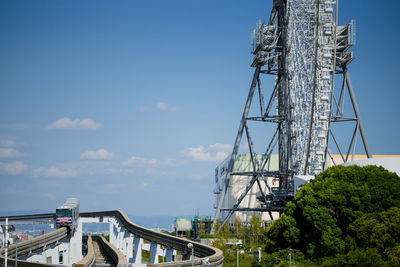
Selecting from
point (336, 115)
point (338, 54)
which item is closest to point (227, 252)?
point (336, 115)

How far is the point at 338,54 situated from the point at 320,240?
3875cm

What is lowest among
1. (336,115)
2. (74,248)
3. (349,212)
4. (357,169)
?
(74,248)

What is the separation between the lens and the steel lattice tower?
5791 centimetres

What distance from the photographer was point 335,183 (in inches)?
1827

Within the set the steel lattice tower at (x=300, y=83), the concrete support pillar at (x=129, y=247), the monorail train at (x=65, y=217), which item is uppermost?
the steel lattice tower at (x=300, y=83)

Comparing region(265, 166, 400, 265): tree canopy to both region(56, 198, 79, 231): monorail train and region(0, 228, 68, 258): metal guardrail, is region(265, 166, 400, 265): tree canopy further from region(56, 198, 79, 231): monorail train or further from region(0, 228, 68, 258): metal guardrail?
region(56, 198, 79, 231): monorail train

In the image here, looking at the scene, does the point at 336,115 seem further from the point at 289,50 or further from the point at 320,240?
the point at 320,240

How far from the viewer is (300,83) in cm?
6238

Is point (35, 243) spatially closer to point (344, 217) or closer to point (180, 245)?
point (180, 245)

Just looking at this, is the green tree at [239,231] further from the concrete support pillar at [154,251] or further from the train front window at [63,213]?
the train front window at [63,213]

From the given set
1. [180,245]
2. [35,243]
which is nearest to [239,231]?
[180,245]

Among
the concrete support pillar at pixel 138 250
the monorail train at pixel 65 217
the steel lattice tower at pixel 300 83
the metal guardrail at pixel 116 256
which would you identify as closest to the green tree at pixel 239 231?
the steel lattice tower at pixel 300 83

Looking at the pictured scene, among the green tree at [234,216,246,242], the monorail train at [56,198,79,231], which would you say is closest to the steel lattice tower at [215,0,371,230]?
the green tree at [234,216,246,242]

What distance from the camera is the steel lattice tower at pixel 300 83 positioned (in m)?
57.9
